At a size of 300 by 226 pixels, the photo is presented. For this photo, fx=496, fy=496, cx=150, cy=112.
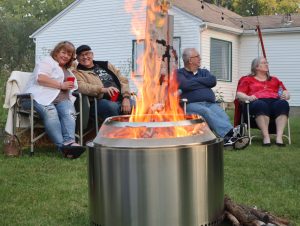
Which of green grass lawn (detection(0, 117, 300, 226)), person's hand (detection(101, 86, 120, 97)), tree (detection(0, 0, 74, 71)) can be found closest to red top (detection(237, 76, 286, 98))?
green grass lawn (detection(0, 117, 300, 226))

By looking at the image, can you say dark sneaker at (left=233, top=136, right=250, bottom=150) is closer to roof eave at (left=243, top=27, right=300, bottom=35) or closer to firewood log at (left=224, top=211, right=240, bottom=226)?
firewood log at (left=224, top=211, right=240, bottom=226)

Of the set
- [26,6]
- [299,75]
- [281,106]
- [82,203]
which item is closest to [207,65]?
[299,75]

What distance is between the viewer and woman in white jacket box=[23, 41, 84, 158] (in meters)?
5.10

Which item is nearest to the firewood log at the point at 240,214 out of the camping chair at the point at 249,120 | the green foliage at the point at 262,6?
the camping chair at the point at 249,120

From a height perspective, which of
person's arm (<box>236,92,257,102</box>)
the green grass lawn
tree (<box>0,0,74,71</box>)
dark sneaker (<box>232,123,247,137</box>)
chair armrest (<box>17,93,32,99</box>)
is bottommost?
the green grass lawn

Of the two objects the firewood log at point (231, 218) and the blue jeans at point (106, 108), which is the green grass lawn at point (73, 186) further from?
the blue jeans at point (106, 108)

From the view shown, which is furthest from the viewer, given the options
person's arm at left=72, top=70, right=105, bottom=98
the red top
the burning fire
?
the red top

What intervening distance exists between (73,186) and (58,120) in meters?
1.59

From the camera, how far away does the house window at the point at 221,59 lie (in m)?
15.1

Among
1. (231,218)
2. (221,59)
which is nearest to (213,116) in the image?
(231,218)

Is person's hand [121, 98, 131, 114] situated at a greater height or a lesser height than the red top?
lesser

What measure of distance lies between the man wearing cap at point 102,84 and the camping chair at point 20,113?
1.16 ft

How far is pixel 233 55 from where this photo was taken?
614 inches

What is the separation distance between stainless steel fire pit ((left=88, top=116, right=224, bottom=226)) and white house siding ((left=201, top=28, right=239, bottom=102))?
1219 cm
